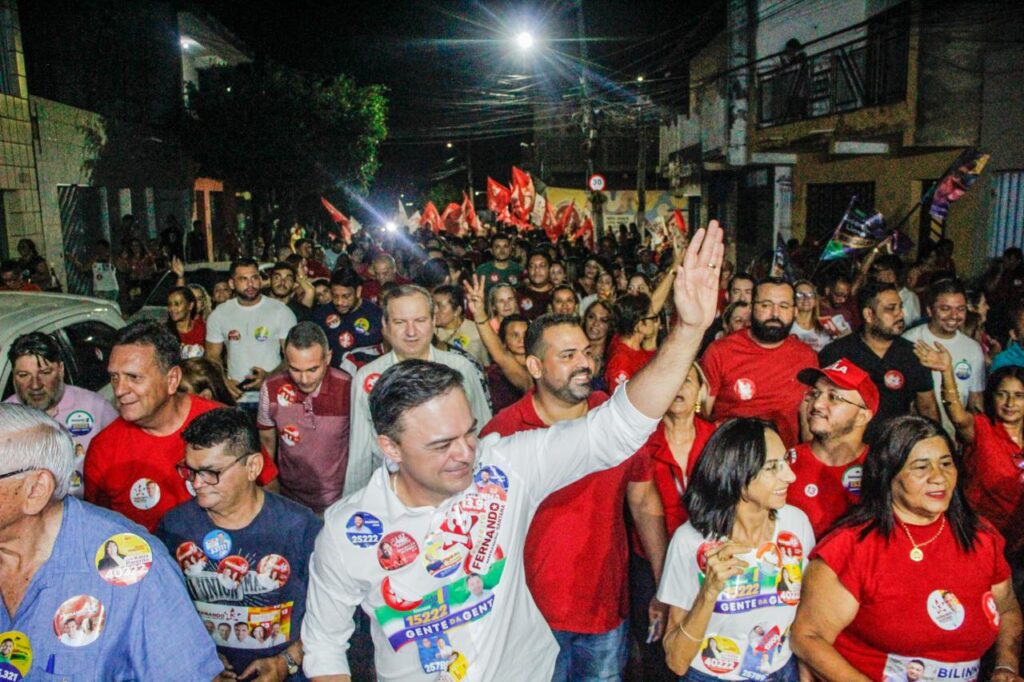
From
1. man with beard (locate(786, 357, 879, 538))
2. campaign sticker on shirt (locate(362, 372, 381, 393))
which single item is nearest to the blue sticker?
campaign sticker on shirt (locate(362, 372, 381, 393))

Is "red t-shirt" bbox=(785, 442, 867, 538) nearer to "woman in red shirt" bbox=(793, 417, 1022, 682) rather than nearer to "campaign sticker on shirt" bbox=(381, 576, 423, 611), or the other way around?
"woman in red shirt" bbox=(793, 417, 1022, 682)

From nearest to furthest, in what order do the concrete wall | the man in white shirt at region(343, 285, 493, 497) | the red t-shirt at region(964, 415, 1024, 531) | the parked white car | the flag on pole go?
the red t-shirt at region(964, 415, 1024, 531) → the man in white shirt at region(343, 285, 493, 497) → the parked white car → the flag on pole → the concrete wall

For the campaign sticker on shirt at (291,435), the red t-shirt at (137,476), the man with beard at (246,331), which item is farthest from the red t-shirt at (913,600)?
the man with beard at (246,331)

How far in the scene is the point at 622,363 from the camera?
5551 mm

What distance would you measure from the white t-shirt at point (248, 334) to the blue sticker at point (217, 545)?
3.97 m

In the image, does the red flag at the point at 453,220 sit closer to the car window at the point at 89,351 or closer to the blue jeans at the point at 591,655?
the car window at the point at 89,351

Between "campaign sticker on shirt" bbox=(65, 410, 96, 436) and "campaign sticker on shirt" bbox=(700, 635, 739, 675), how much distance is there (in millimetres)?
3508

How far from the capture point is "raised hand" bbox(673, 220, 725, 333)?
2467mm

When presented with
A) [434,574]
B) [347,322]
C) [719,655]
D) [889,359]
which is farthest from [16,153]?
[719,655]

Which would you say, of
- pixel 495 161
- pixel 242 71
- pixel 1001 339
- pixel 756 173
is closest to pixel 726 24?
pixel 756 173

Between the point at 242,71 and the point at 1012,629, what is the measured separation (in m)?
27.9

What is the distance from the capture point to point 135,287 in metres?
13.9

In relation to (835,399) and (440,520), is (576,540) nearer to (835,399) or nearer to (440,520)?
(440,520)

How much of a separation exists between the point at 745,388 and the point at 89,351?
449cm
